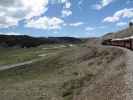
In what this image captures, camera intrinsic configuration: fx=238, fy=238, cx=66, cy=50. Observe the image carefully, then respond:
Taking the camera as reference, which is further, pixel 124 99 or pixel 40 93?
pixel 40 93

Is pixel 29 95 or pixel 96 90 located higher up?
pixel 96 90

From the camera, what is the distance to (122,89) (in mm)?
18812

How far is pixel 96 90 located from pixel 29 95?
11.8 meters

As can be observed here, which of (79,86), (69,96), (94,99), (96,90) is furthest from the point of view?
(79,86)

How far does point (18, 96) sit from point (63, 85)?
6.90 m

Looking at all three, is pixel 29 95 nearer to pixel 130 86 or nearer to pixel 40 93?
pixel 40 93

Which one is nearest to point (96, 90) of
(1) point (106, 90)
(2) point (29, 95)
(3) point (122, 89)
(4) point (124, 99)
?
(1) point (106, 90)

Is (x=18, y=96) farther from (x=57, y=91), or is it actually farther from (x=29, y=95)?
(x=57, y=91)

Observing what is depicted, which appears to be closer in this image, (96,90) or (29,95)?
(96,90)

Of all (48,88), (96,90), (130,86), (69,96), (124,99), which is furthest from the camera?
(48,88)

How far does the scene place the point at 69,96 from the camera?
2873 centimetres

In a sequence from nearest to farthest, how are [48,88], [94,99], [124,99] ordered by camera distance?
[124,99] < [94,99] < [48,88]

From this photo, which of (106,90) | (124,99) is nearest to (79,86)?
(106,90)

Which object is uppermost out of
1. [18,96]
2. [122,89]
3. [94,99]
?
[122,89]
